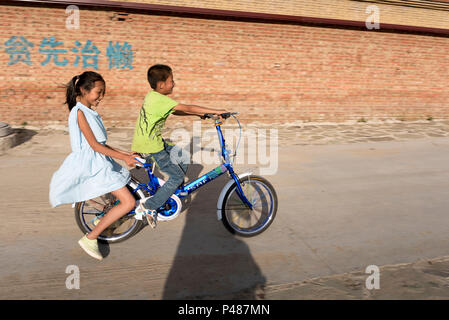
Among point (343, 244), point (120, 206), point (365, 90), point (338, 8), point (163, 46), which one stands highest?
point (338, 8)

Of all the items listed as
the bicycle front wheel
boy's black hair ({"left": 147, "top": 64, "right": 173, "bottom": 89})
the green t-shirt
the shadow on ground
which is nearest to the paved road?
the bicycle front wheel

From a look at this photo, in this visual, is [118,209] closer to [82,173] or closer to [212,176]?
[82,173]

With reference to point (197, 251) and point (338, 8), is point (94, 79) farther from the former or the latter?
A: point (338, 8)

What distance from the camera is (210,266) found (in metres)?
3.50

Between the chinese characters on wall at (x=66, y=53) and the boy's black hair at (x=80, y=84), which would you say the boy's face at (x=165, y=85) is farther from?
the chinese characters on wall at (x=66, y=53)

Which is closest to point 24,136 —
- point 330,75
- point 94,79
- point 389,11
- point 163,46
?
point 163,46

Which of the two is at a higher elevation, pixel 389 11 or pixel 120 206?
pixel 389 11

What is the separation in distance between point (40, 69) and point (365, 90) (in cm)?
863

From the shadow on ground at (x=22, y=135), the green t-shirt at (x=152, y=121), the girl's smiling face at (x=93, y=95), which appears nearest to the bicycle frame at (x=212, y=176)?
the green t-shirt at (x=152, y=121)

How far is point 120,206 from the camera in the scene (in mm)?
3482

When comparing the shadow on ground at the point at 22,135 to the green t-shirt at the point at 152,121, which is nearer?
the green t-shirt at the point at 152,121

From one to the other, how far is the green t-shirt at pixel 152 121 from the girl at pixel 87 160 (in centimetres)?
27

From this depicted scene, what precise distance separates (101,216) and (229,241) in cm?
128

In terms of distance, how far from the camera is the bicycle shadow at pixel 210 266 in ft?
10.2
